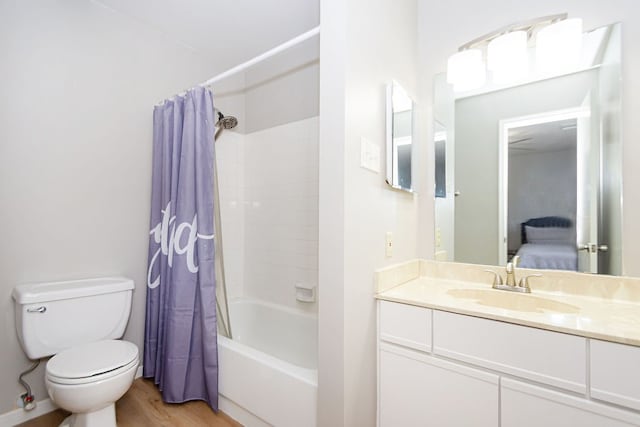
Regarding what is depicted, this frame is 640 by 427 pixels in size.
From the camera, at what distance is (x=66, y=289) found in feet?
5.28

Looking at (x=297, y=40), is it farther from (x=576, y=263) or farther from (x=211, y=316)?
(x=576, y=263)

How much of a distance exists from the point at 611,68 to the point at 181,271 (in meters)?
2.38

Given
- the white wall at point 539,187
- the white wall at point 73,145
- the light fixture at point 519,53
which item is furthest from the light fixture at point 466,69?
the white wall at point 73,145

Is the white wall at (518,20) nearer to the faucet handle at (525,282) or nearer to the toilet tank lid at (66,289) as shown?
the faucet handle at (525,282)

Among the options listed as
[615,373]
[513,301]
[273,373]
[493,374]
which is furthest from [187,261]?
[615,373]

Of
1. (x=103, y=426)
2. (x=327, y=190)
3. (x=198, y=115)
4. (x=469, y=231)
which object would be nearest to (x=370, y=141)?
(x=327, y=190)

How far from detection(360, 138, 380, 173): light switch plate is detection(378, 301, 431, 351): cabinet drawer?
0.62 meters

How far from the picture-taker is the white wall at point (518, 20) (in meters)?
1.28

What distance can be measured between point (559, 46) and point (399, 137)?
2.70 feet

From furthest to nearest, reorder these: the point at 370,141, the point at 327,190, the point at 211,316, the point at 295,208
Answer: the point at 295,208 < the point at 211,316 < the point at 370,141 < the point at 327,190

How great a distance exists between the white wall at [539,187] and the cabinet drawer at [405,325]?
0.73m

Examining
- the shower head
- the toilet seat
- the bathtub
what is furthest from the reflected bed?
the shower head

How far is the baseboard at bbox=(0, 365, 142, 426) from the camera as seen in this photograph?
5.12 feet

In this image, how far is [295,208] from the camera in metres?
2.32
